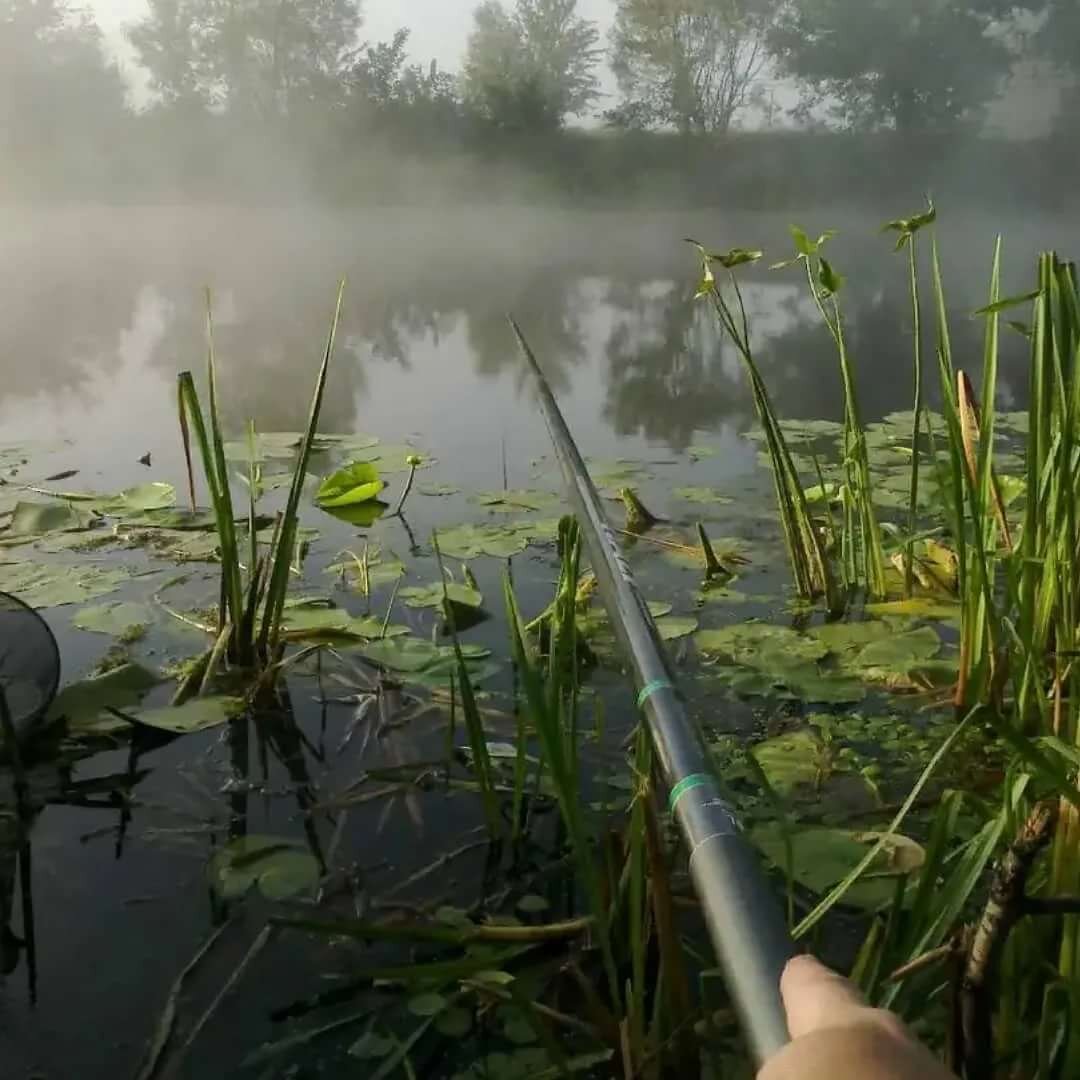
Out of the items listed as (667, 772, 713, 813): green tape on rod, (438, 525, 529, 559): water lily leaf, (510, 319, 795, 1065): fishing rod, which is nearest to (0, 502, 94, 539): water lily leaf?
(438, 525, 529, 559): water lily leaf

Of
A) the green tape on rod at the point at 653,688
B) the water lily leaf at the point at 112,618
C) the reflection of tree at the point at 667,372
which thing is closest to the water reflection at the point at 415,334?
the reflection of tree at the point at 667,372

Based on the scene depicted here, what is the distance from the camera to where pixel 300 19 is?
6.05 m

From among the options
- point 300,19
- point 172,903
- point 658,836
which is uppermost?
point 300,19

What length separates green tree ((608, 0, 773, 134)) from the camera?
5555mm

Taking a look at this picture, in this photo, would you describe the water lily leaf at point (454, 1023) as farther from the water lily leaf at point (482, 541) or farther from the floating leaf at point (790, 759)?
the water lily leaf at point (482, 541)

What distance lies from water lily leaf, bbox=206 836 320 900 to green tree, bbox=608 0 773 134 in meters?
5.82

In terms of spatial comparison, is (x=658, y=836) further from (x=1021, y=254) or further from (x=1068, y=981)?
(x=1021, y=254)

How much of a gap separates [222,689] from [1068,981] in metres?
0.58

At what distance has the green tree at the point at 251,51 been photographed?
239 inches

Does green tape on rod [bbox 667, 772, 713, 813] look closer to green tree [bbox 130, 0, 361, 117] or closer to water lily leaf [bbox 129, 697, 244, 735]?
water lily leaf [bbox 129, 697, 244, 735]

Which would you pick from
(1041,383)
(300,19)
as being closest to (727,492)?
(1041,383)

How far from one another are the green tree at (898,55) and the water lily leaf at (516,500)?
17.6ft

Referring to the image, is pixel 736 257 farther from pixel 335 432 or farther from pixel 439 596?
pixel 335 432

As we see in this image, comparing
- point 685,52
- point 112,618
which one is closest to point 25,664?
point 112,618
